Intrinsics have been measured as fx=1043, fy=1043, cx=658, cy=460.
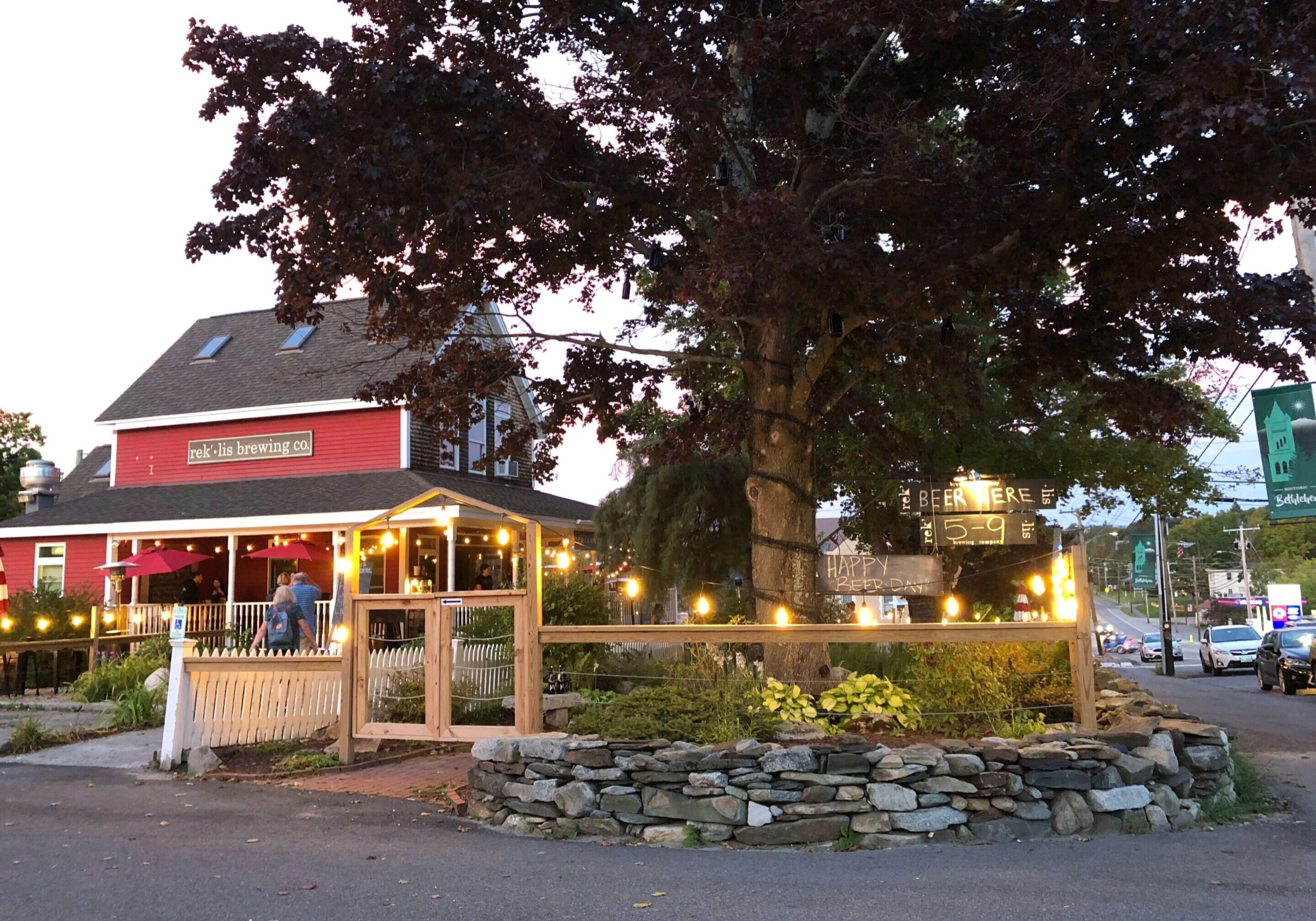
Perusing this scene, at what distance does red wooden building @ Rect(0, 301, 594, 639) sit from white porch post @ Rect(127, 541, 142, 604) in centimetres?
7

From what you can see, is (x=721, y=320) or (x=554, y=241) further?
(x=554, y=241)

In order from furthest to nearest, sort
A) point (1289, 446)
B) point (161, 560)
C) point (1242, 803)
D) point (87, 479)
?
point (87, 479) < point (161, 560) < point (1289, 446) < point (1242, 803)

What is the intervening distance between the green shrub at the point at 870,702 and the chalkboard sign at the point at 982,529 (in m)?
2.80

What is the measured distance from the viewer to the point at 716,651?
33.5ft

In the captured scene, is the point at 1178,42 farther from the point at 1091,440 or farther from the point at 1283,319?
the point at 1091,440

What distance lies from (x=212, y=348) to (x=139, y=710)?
15925 mm

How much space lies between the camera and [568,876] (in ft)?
19.6

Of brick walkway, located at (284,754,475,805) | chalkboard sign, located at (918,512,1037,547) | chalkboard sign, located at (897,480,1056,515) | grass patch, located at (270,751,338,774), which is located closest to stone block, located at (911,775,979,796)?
brick walkway, located at (284,754,475,805)

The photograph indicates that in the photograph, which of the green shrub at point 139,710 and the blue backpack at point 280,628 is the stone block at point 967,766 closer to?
the blue backpack at point 280,628

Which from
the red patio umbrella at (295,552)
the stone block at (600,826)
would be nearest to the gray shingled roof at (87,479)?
the red patio umbrella at (295,552)

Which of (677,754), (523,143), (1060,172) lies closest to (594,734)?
(677,754)

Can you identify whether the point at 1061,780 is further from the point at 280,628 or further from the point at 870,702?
the point at 280,628

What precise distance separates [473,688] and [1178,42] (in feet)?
26.8

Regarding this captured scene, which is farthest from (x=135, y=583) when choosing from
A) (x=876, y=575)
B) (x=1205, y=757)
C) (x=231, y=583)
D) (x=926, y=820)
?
(x=1205, y=757)
